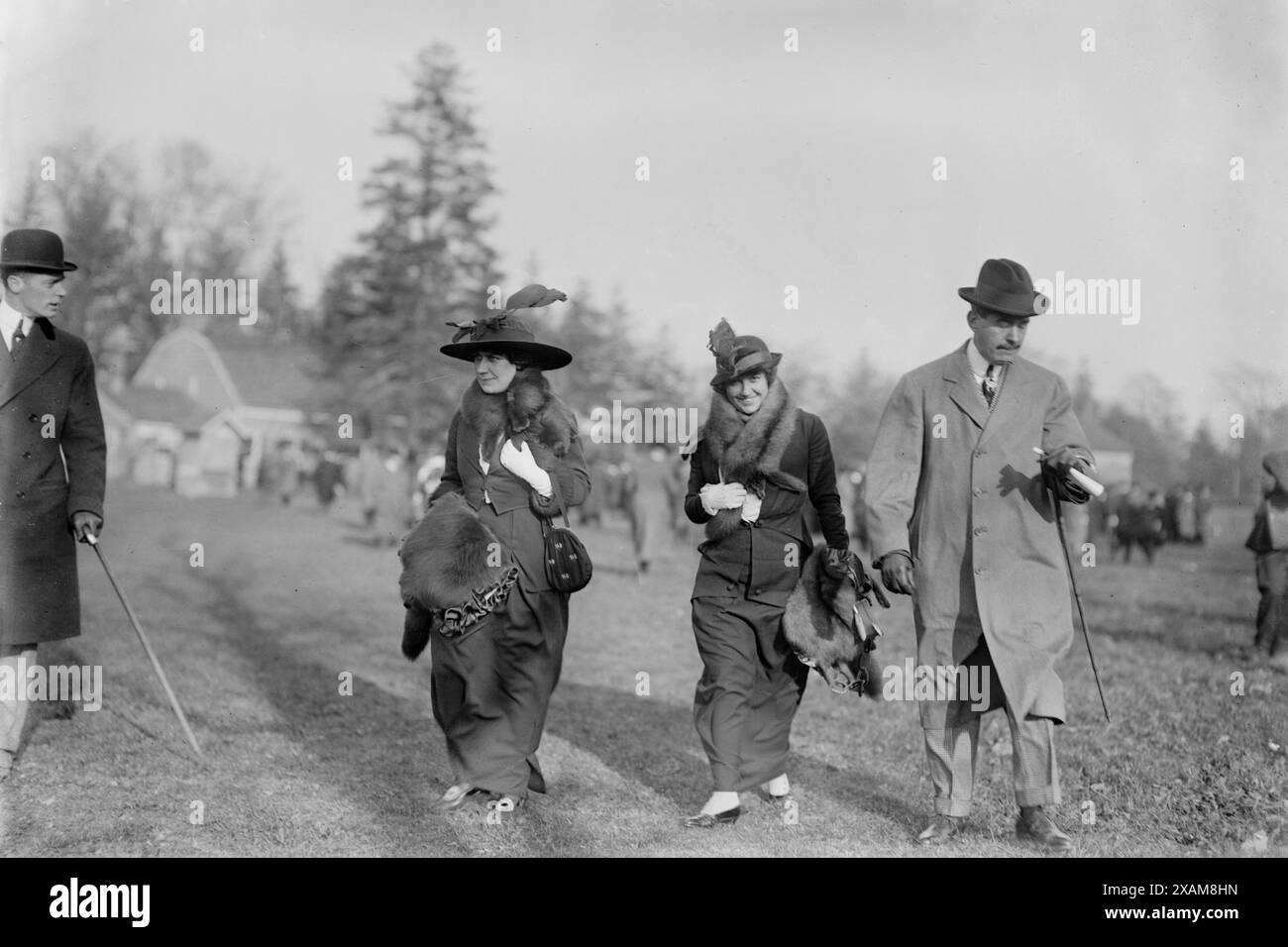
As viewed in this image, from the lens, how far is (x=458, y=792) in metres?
6.48

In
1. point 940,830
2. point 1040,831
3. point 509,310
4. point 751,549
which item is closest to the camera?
point 1040,831

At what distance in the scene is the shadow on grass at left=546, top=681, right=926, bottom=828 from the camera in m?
6.82

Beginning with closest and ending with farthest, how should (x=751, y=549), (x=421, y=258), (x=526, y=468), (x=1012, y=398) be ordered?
(x=1012, y=398)
(x=751, y=549)
(x=526, y=468)
(x=421, y=258)

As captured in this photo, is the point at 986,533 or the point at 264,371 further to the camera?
the point at 264,371

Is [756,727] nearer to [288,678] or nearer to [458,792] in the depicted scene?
[458,792]

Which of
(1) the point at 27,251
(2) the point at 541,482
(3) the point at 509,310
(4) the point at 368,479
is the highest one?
(1) the point at 27,251

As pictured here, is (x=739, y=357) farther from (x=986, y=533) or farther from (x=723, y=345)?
(x=986, y=533)

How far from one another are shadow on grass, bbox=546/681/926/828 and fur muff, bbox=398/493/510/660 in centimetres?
154

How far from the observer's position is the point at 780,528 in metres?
6.46

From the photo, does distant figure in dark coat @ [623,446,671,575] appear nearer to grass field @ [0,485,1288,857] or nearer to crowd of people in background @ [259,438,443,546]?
crowd of people in background @ [259,438,443,546]

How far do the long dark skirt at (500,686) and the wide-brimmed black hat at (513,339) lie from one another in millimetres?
1174

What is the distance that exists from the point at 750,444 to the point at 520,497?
1.21 meters

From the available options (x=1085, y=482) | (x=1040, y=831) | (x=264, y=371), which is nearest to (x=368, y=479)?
(x=1040, y=831)

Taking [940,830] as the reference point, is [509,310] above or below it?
above
